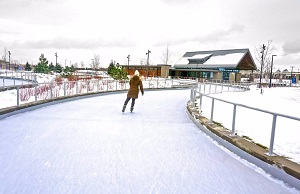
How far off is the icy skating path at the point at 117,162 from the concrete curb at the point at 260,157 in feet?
0.43

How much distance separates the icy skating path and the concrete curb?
13 cm

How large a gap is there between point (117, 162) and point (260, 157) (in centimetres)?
238

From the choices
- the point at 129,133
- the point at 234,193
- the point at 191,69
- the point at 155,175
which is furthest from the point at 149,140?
the point at 191,69

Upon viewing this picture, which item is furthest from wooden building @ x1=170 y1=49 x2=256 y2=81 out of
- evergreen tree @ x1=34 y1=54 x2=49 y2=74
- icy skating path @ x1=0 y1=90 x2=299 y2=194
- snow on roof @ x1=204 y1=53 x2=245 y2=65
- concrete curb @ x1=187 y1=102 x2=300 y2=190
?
icy skating path @ x1=0 y1=90 x2=299 y2=194

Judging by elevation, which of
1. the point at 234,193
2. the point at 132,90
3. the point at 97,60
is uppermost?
the point at 97,60

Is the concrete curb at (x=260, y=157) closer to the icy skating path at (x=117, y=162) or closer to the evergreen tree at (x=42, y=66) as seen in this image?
the icy skating path at (x=117, y=162)

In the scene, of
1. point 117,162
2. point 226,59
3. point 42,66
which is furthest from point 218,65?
point 117,162

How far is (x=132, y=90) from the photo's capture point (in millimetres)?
8375

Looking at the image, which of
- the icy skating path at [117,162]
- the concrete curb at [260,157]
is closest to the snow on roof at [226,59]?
the icy skating path at [117,162]

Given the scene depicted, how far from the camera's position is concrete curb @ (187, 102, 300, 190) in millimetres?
3359

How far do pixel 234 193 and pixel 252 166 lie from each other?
3.70 feet

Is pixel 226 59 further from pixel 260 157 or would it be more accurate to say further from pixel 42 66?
pixel 260 157

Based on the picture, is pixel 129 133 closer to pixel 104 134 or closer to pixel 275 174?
pixel 104 134

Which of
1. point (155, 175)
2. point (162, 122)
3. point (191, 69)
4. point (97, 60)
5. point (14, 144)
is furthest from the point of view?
point (97, 60)
